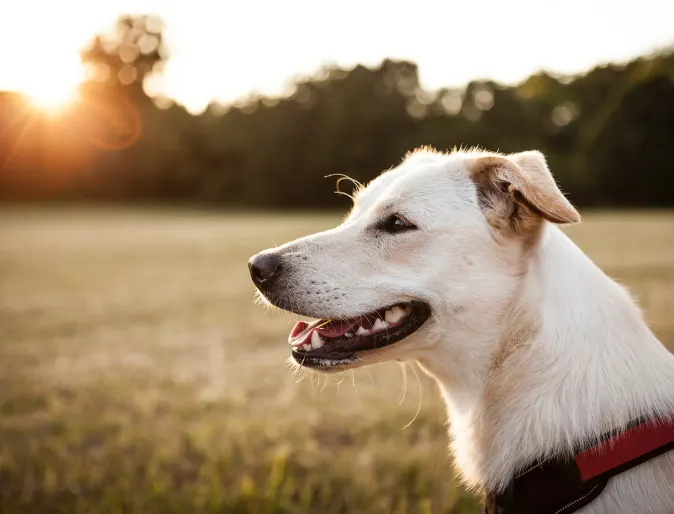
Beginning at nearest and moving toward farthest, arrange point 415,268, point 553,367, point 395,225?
point 553,367 → point 415,268 → point 395,225

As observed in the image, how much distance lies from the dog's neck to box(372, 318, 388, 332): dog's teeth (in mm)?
298

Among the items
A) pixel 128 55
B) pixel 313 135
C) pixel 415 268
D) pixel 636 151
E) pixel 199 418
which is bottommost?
pixel 415 268

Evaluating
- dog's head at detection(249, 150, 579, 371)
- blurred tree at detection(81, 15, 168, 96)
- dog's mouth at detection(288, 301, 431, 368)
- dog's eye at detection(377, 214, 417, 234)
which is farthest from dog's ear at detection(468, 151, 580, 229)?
blurred tree at detection(81, 15, 168, 96)

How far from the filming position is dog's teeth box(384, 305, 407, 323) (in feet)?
8.71

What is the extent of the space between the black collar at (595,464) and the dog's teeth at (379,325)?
84 centimetres

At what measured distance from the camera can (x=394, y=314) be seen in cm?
267

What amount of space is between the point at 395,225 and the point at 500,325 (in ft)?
2.19

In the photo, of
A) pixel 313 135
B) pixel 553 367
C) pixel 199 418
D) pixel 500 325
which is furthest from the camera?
pixel 313 135

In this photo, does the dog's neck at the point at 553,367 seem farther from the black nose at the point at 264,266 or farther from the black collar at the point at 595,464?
the black nose at the point at 264,266

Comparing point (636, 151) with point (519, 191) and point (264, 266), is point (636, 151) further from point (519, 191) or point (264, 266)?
point (264, 266)

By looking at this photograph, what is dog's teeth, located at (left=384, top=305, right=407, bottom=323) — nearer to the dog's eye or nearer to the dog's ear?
the dog's eye

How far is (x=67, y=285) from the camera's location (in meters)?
13.3

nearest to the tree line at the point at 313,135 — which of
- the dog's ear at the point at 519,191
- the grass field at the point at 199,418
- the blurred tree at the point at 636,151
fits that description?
the blurred tree at the point at 636,151

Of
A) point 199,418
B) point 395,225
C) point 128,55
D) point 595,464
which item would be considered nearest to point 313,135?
point 128,55
